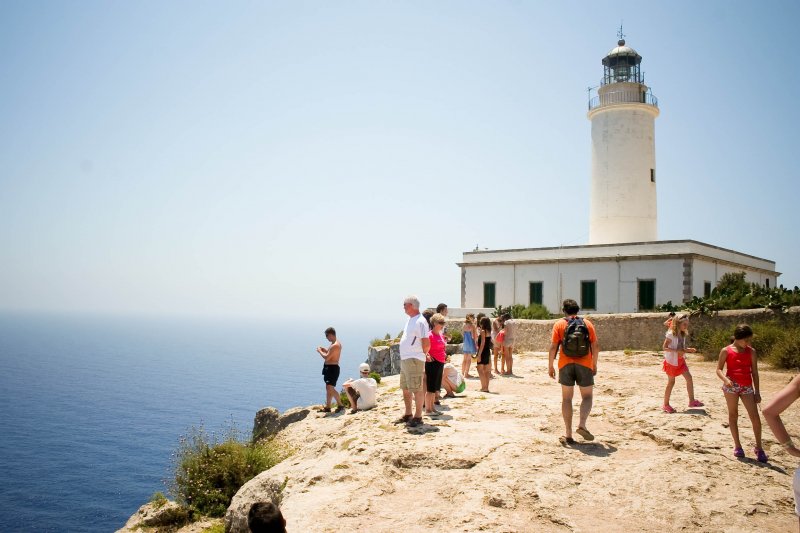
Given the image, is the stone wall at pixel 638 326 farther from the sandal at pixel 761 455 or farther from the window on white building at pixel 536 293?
the sandal at pixel 761 455

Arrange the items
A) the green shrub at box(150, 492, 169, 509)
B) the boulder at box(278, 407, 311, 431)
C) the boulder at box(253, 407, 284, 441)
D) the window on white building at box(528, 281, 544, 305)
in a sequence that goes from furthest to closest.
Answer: the window on white building at box(528, 281, 544, 305) → the boulder at box(253, 407, 284, 441) → the boulder at box(278, 407, 311, 431) → the green shrub at box(150, 492, 169, 509)

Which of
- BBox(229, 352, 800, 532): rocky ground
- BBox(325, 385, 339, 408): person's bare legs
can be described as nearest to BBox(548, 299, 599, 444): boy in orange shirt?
BBox(229, 352, 800, 532): rocky ground

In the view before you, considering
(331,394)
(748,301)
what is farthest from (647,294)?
(331,394)

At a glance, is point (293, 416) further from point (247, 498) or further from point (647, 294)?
point (647, 294)

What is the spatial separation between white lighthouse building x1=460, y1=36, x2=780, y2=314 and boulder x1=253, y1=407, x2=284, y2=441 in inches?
537

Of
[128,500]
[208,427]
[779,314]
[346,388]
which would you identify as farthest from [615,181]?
[208,427]

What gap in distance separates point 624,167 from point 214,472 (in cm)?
2551

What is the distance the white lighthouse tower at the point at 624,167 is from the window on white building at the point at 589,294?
3.33 metres

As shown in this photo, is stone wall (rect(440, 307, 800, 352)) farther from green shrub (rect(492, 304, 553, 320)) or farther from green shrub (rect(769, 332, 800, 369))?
green shrub (rect(492, 304, 553, 320))

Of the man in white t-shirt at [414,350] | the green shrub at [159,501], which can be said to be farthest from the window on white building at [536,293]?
the green shrub at [159,501]

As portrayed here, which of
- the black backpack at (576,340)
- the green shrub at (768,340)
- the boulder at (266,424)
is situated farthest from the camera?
the boulder at (266,424)

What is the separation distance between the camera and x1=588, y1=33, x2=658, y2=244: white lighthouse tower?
28531 mm

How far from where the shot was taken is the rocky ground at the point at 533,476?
17.4ft

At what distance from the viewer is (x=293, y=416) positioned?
14.5 metres
